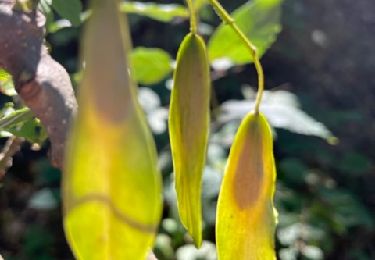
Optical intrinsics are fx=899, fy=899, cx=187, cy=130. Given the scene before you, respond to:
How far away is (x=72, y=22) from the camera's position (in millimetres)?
763

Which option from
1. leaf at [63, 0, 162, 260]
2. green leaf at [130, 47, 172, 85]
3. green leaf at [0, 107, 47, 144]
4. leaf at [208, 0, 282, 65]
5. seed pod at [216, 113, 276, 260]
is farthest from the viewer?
green leaf at [130, 47, 172, 85]

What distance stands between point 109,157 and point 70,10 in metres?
0.45

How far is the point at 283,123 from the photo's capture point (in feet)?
5.14

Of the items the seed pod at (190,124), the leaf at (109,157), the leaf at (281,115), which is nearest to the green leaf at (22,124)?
the seed pod at (190,124)

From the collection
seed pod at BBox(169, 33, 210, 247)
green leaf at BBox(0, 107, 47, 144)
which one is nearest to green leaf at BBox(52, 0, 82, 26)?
green leaf at BBox(0, 107, 47, 144)

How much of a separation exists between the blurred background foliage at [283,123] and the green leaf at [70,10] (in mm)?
124

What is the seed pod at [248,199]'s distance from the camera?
524 millimetres

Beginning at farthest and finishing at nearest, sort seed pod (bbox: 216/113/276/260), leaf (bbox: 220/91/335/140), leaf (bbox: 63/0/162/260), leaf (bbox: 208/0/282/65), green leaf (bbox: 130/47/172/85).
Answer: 1. leaf (bbox: 220/91/335/140)
2. green leaf (bbox: 130/47/172/85)
3. leaf (bbox: 208/0/282/65)
4. seed pod (bbox: 216/113/276/260)
5. leaf (bbox: 63/0/162/260)

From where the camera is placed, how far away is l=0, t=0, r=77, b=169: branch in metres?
0.56

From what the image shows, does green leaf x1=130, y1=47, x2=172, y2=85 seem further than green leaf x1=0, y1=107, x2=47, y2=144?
Yes

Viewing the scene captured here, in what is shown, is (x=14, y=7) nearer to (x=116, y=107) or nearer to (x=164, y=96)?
(x=116, y=107)

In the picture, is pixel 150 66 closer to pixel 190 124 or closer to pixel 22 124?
pixel 22 124

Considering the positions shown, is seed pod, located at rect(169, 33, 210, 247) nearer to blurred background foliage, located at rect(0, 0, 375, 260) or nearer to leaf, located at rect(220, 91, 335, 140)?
blurred background foliage, located at rect(0, 0, 375, 260)

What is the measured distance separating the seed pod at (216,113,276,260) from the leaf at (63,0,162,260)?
18cm
